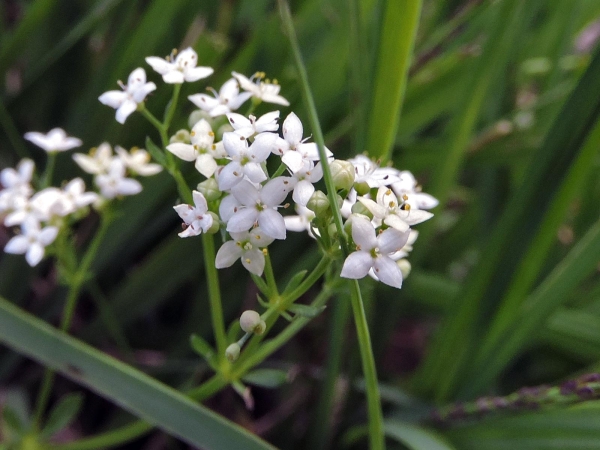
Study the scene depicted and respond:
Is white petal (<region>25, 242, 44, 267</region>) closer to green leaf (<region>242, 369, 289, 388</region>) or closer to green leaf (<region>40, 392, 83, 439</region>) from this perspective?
green leaf (<region>40, 392, 83, 439</region>)

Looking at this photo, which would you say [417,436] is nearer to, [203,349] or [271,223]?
[203,349]

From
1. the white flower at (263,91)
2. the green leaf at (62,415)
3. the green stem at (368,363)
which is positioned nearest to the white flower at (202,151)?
the white flower at (263,91)

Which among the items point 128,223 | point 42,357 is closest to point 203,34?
point 128,223

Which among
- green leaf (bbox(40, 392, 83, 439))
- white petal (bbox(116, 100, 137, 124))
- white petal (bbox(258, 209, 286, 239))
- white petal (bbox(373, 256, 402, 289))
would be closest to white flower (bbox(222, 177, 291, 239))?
white petal (bbox(258, 209, 286, 239))

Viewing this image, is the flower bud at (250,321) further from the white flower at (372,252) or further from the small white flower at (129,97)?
A: the small white flower at (129,97)

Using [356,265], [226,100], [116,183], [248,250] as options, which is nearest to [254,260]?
[248,250]

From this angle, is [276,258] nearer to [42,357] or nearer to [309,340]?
[309,340]
